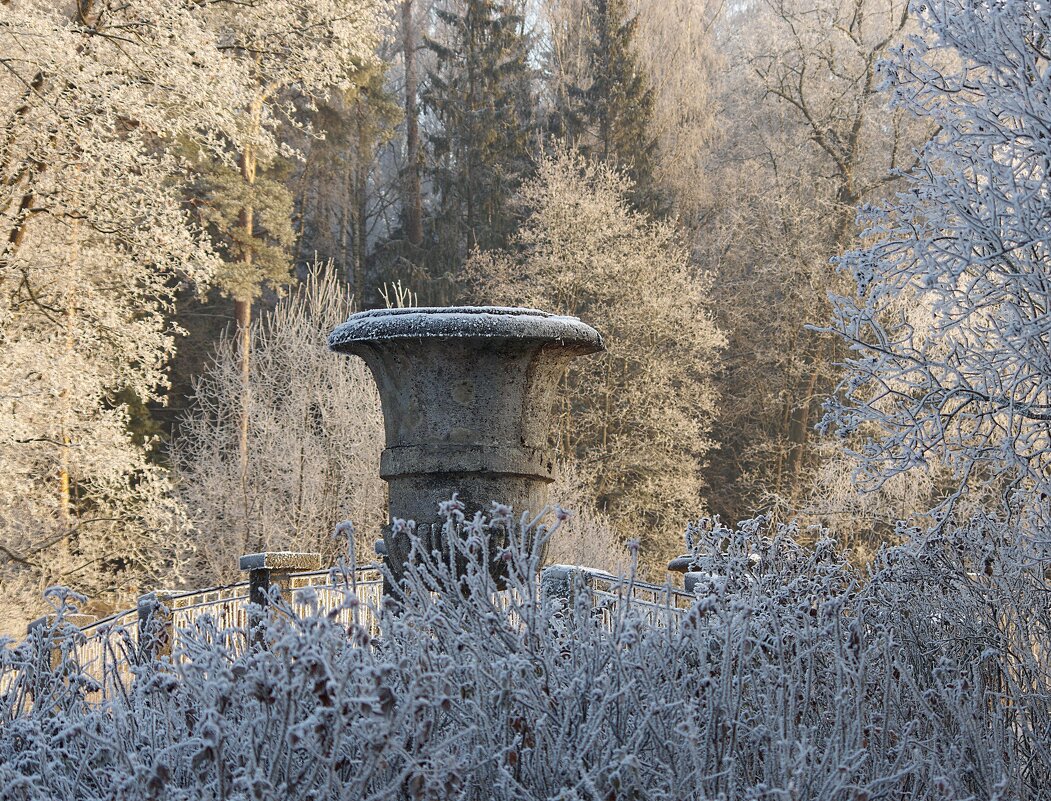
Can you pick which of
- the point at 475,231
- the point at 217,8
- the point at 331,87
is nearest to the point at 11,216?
the point at 217,8

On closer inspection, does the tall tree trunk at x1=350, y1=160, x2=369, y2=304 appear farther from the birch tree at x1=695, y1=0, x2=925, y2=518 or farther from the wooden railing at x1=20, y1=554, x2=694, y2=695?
the wooden railing at x1=20, y1=554, x2=694, y2=695

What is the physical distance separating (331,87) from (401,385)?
16140 millimetres

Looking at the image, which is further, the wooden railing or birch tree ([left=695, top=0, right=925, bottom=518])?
birch tree ([left=695, top=0, right=925, bottom=518])

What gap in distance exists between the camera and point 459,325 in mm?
5332

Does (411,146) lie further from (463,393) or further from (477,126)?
(463,393)

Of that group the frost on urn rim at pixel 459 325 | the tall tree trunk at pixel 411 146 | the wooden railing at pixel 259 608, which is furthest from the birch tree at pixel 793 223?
the frost on urn rim at pixel 459 325

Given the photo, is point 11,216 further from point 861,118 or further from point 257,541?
point 861,118

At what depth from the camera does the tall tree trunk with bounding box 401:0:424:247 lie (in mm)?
22938

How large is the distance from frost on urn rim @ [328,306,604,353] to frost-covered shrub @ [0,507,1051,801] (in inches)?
77.6

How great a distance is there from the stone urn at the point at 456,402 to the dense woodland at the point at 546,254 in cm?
171

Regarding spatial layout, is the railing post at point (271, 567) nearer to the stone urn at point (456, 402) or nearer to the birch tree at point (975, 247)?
the stone urn at point (456, 402)

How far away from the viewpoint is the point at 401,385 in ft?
18.5

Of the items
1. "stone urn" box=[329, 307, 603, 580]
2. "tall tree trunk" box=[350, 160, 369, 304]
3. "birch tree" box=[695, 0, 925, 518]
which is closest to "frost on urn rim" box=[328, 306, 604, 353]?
"stone urn" box=[329, 307, 603, 580]

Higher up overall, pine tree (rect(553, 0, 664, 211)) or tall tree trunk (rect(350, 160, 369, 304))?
pine tree (rect(553, 0, 664, 211))
